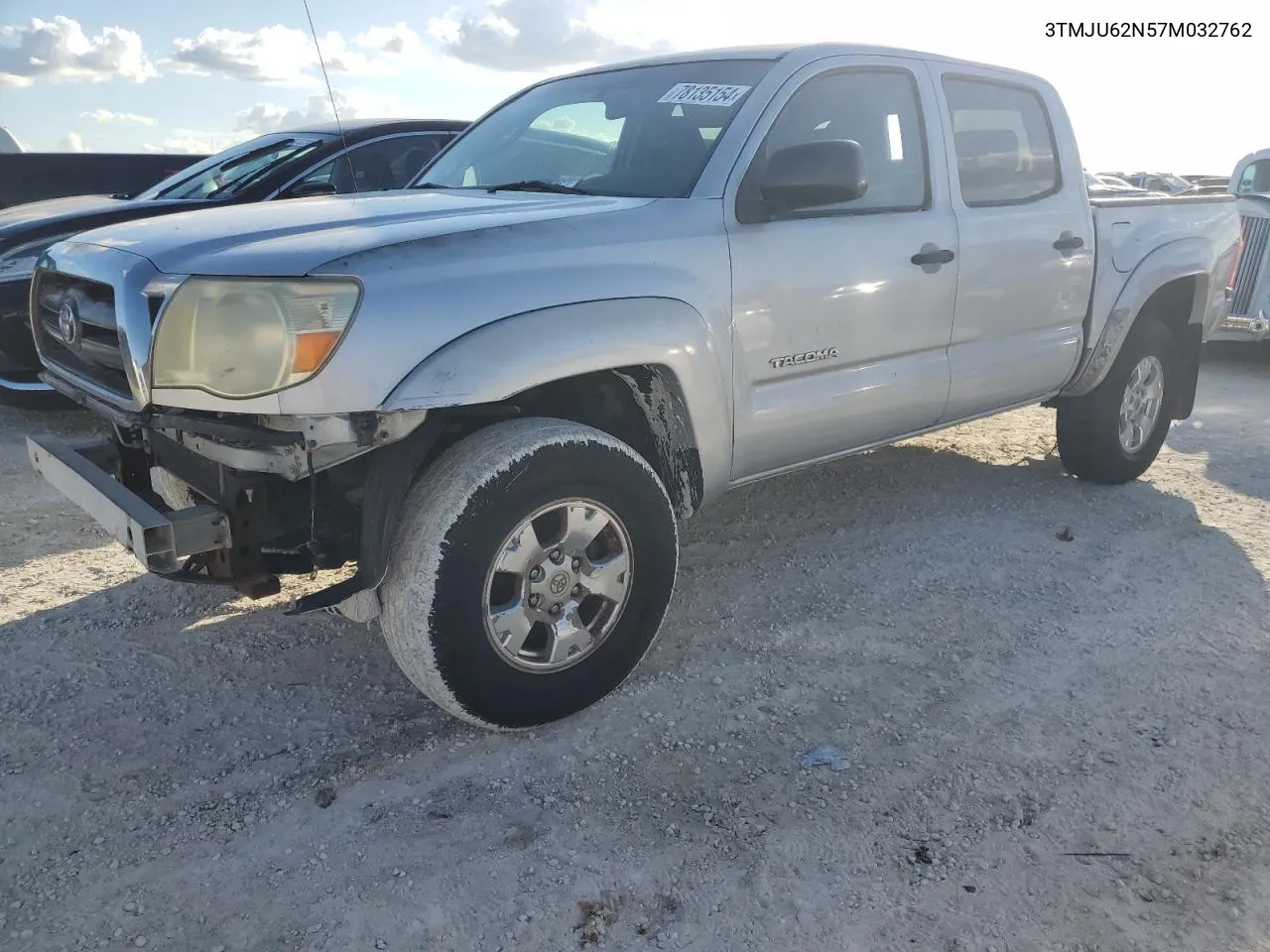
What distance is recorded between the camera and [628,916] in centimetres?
216

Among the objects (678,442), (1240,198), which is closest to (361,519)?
(678,442)

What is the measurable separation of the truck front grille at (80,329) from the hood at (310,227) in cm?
15

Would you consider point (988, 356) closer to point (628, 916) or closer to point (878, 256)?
point (878, 256)

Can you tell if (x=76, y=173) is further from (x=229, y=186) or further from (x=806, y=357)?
(x=806, y=357)

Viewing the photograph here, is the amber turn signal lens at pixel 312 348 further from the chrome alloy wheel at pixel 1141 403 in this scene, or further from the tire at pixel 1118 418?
the chrome alloy wheel at pixel 1141 403

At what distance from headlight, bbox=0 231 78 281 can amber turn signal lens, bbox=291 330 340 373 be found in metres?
4.01

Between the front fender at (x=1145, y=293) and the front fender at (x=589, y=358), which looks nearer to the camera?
the front fender at (x=589, y=358)

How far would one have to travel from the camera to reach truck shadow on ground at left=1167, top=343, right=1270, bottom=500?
18.1 ft

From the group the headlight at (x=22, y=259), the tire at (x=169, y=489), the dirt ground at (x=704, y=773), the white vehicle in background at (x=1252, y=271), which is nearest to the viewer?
the dirt ground at (x=704, y=773)

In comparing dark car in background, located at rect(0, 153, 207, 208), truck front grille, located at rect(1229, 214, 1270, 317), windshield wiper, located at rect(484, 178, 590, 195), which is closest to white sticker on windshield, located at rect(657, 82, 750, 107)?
windshield wiper, located at rect(484, 178, 590, 195)

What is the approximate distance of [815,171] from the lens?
3023 mm

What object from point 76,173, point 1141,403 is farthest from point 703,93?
point 76,173

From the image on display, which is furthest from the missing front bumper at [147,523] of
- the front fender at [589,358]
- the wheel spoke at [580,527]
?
the wheel spoke at [580,527]

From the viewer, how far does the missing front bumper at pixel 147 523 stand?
2.37 meters
